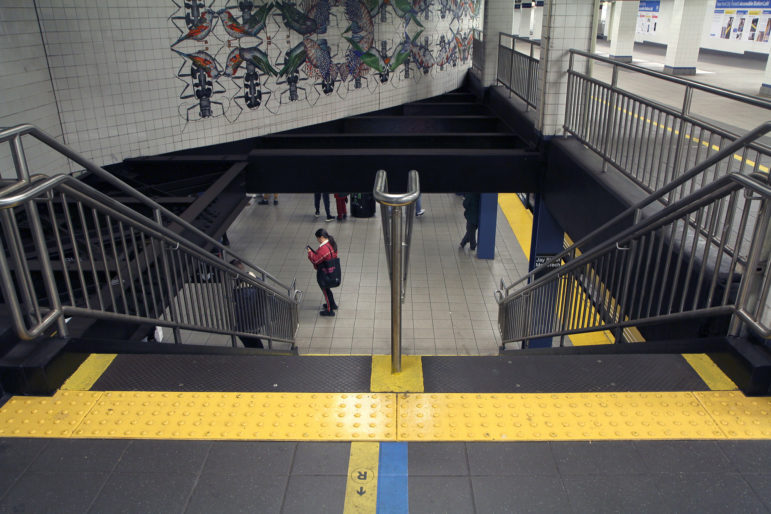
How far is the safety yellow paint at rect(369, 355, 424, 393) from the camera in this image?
8.59 ft

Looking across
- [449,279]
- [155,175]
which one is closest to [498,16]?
[449,279]

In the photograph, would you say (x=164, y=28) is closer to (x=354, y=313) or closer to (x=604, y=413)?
(x=354, y=313)

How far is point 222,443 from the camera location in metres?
2.29

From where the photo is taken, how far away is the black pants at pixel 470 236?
11.6 meters

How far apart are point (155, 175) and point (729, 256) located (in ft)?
20.3

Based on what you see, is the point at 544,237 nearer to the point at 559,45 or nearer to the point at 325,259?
the point at 559,45

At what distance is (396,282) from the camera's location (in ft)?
8.50

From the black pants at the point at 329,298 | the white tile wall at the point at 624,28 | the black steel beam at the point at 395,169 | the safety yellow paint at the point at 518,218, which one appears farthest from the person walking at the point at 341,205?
the white tile wall at the point at 624,28

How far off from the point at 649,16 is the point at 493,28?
2353cm

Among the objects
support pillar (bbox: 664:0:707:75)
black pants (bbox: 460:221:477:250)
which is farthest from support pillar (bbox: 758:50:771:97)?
black pants (bbox: 460:221:477:250)

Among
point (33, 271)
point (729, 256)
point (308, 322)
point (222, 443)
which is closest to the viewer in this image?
point (222, 443)

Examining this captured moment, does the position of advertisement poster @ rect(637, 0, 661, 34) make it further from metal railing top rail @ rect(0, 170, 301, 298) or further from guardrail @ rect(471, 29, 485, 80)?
metal railing top rail @ rect(0, 170, 301, 298)

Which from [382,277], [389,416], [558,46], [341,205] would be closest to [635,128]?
[558,46]

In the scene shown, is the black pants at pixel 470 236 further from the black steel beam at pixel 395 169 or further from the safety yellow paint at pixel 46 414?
the safety yellow paint at pixel 46 414
